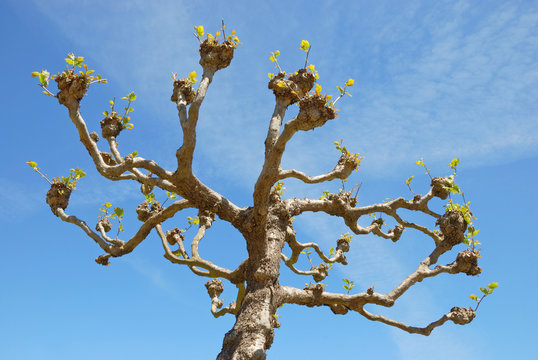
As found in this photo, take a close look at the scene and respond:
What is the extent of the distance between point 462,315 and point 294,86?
4323 mm

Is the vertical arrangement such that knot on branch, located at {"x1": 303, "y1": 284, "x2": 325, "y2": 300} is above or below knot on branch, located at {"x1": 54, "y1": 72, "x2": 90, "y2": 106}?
below

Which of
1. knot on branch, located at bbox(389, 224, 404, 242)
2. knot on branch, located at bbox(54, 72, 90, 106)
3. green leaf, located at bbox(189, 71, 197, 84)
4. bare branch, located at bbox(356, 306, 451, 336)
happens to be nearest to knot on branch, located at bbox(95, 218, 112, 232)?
knot on branch, located at bbox(54, 72, 90, 106)

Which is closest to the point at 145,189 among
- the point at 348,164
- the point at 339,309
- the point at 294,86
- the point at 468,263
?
the point at 294,86

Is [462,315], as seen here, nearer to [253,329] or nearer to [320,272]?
[320,272]

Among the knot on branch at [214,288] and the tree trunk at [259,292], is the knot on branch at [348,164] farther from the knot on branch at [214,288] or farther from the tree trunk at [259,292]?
the knot on branch at [214,288]

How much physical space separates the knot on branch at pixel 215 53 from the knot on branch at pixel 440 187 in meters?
4.00

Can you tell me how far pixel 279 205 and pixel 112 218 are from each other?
3043 mm

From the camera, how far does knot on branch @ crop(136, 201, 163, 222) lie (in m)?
7.37

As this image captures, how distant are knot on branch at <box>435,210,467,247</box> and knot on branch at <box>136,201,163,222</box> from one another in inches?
191

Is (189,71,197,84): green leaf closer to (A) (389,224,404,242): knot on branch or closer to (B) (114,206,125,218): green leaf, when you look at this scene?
(B) (114,206,125,218): green leaf

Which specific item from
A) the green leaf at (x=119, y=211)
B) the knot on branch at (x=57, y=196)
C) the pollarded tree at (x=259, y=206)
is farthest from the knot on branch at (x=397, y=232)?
the knot on branch at (x=57, y=196)

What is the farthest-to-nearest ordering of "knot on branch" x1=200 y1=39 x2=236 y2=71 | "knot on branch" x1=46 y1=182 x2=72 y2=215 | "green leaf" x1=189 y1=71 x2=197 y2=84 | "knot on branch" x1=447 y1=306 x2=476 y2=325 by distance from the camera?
"knot on branch" x1=46 y1=182 x2=72 y2=215 → "knot on branch" x1=447 y1=306 x2=476 y2=325 → "green leaf" x1=189 y1=71 x2=197 y2=84 → "knot on branch" x1=200 y1=39 x2=236 y2=71

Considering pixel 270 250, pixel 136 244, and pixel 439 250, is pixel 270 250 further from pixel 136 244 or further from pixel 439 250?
pixel 439 250

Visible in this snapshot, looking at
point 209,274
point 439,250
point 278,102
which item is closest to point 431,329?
point 439,250
